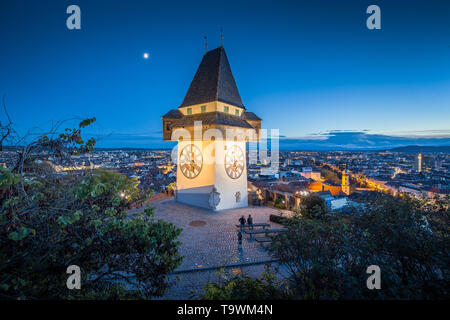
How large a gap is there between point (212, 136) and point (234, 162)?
3013 millimetres

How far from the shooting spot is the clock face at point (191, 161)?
15.1 m

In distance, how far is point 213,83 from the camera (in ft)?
48.8

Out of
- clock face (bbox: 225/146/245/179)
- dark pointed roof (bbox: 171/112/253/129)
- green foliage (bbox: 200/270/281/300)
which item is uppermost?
dark pointed roof (bbox: 171/112/253/129)

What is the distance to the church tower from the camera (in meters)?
14.3

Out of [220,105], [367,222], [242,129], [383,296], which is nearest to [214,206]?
[242,129]

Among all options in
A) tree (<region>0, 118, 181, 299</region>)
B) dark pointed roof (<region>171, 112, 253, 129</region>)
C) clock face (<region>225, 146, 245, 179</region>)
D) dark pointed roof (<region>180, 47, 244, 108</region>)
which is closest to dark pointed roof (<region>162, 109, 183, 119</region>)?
dark pointed roof (<region>171, 112, 253, 129</region>)

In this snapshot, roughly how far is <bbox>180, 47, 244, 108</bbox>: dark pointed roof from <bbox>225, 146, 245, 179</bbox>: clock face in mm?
3862

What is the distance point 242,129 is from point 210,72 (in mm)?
5416

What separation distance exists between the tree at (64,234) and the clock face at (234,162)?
36.0ft

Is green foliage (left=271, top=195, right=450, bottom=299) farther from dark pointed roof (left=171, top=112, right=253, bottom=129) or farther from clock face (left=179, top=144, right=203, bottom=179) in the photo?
clock face (left=179, top=144, right=203, bottom=179)

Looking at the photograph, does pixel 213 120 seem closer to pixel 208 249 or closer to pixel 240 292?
pixel 208 249

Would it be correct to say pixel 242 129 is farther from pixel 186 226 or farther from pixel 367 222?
pixel 367 222

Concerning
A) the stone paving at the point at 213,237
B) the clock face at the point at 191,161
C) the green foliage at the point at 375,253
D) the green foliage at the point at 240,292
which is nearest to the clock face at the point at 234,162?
the clock face at the point at 191,161

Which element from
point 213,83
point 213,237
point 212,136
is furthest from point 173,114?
point 213,237
